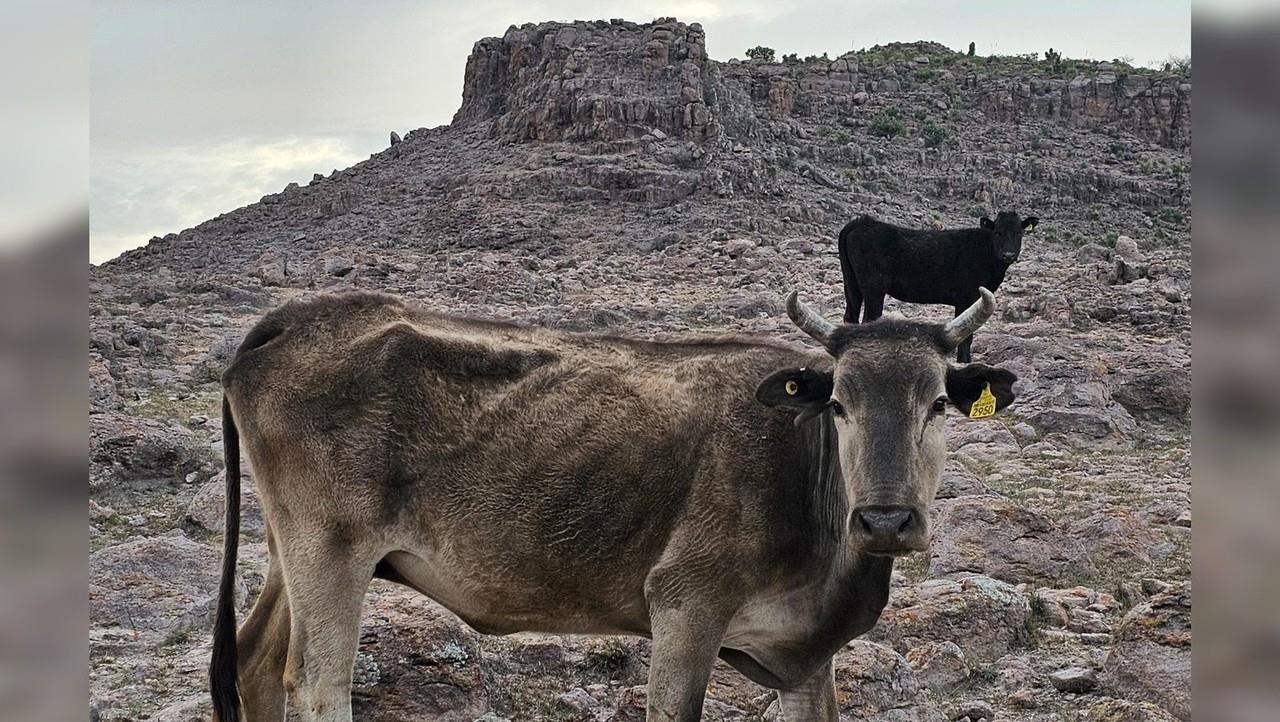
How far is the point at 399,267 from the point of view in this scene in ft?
140

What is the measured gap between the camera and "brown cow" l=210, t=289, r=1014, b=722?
5602 millimetres

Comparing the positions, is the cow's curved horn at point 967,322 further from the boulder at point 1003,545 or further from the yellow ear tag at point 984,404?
the boulder at point 1003,545

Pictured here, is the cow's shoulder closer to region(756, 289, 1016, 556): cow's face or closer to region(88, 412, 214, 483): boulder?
region(756, 289, 1016, 556): cow's face

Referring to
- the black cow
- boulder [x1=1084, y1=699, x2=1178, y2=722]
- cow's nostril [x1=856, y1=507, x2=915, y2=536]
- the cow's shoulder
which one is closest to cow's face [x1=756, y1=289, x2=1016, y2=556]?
cow's nostril [x1=856, y1=507, x2=915, y2=536]

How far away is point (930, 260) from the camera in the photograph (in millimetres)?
22266

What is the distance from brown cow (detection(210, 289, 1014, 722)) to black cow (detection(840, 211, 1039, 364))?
1666cm

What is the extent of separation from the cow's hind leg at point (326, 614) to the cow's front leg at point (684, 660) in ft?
5.08

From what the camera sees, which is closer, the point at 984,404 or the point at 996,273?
the point at 984,404

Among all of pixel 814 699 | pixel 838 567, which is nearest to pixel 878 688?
pixel 814 699

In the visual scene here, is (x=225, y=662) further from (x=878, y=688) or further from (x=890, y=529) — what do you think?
(x=878, y=688)

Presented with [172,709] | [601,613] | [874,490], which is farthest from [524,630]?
[172,709]

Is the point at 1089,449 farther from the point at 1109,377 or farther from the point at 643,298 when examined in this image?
the point at 643,298

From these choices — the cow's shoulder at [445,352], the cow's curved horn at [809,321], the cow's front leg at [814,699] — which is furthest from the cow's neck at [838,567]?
the cow's shoulder at [445,352]

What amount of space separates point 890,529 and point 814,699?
1.53 metres
